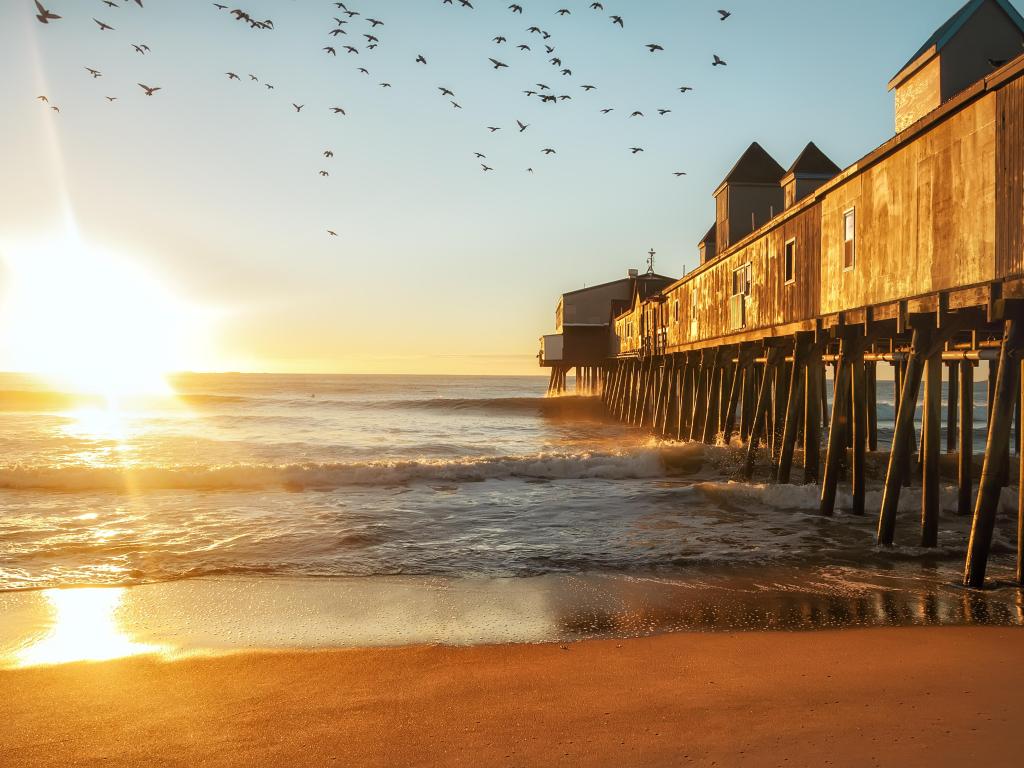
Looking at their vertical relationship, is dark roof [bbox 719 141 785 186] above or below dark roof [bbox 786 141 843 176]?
above

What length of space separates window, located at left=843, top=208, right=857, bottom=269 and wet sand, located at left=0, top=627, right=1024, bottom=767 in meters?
6.95

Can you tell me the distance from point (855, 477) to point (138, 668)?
34.2 feet

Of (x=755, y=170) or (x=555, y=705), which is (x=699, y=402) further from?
(x=555, y=705)

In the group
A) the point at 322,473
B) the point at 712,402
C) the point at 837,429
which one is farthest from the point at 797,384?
the point at 322,473

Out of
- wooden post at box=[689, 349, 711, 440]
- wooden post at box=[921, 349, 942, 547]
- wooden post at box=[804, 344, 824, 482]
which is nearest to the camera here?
wooden post at box=[921, 349, 942, 547]

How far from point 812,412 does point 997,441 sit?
579 centimetres

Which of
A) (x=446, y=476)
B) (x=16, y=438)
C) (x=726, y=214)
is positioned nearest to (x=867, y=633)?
(x=446, y=476)

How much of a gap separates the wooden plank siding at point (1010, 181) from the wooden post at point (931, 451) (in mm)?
1719

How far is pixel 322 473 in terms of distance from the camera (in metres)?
19.0

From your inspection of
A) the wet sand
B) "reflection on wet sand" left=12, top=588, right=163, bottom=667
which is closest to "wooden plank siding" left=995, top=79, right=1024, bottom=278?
the wet sand

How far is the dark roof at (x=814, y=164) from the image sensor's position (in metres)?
18.8

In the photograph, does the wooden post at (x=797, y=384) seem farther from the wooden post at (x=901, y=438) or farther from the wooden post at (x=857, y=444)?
the wooden post at (x=901, y=438)

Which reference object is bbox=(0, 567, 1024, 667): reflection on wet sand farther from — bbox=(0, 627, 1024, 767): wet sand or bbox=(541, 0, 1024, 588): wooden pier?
bbox=(541, 0, 1024, 588): wooden pier

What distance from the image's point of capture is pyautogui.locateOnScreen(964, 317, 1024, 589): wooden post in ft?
25.3
